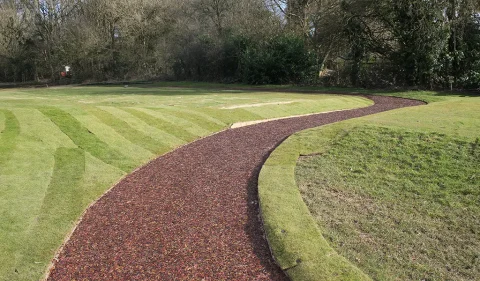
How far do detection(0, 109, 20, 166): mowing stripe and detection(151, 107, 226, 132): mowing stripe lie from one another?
18.8 feet

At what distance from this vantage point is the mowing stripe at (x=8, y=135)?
33.2 ft

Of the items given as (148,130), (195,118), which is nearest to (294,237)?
(148,130)

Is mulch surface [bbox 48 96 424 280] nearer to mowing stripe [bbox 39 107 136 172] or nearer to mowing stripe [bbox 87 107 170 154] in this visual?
mowing stripe [bbox 39 107 136 172]

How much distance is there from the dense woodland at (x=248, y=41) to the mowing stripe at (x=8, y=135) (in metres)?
25.4

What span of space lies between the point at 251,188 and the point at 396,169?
11.7 ft

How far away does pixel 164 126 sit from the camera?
1442 centimetres

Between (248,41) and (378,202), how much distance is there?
34940 mm

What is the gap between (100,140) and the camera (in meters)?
12.0

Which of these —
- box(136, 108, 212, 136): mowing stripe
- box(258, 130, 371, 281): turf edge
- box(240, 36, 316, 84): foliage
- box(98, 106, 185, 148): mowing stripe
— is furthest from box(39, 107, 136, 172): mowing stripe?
box(240, 36, 316, 84): foliage

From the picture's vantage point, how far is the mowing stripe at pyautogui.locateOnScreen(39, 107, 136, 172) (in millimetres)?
10430

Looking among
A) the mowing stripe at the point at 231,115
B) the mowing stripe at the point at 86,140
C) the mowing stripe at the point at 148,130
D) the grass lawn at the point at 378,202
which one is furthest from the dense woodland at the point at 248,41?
the mowing stripe at the point at 86,140

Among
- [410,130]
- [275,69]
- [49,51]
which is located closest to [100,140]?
[410,130]

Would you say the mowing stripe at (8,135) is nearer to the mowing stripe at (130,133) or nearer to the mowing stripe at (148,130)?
the mowing stripe at (130,133)

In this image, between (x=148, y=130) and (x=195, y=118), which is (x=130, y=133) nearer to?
(x=148, y=130)
